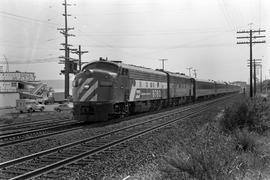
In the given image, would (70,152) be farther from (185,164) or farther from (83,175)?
(185,164)

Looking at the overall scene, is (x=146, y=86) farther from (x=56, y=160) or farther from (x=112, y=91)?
(x=56, y=160)

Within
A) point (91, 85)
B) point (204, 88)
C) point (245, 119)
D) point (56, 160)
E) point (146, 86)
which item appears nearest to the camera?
point (56, 160)

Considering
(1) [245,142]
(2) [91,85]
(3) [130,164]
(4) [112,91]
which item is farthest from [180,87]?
(3) [130,164]

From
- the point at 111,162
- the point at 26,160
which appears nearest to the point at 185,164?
the point at 111,162

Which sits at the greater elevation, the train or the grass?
the train

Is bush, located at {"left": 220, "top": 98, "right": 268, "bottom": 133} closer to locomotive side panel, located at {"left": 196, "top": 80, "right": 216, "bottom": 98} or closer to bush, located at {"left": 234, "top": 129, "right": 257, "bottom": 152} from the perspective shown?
bush, located at {"left": 234, "top": 129, "right": 257, "bottom": 152}

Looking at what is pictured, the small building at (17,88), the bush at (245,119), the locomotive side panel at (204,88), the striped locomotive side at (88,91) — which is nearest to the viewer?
the bush at (245,119)

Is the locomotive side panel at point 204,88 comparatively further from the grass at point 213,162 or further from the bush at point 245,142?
the grass at point 213,162

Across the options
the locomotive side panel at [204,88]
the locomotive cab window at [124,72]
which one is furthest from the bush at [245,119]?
the locomotive side panel at [204,88]

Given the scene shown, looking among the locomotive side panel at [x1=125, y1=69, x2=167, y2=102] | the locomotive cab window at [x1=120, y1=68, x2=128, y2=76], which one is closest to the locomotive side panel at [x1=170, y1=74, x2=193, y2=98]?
the locomotive side panel at [x1=125, y1=69, x2=167, y2=102]

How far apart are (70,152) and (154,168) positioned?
311 centimetres

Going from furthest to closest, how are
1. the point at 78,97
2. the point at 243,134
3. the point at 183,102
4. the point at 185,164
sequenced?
1. the point at 183,102
2. the point at 78,97
3. the point at 243,134
4. the point at 185,164

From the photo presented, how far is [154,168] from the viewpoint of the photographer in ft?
25.3

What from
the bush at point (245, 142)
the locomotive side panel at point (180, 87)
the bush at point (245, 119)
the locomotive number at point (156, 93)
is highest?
the locomotive side panel at point (180, 87)
